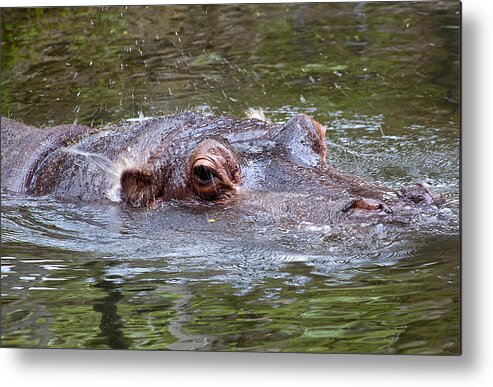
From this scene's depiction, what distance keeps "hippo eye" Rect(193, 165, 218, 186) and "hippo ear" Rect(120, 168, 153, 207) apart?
0.23m

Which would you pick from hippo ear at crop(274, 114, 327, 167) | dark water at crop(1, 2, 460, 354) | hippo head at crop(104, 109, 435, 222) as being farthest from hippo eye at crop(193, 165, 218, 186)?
hippo ear at crop(274, 114, 327, 167)

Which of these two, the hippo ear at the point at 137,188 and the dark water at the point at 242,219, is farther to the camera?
the hippo ear at the point at 137,188

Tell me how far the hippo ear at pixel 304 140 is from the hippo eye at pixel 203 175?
336mm

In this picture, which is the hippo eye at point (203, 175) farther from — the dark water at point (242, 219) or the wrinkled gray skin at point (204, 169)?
the dark water at point (242, 219)

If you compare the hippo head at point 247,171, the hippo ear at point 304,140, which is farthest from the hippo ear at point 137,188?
the hippo ear at point 304,140

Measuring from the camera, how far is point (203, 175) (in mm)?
4199

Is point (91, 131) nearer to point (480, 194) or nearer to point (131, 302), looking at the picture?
point (131, 302)

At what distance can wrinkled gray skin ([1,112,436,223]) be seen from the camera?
4.13 meters

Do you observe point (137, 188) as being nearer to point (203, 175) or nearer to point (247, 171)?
point (203, 175)

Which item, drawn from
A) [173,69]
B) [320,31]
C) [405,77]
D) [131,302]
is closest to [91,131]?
[173,69]

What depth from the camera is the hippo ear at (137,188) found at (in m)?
4.30

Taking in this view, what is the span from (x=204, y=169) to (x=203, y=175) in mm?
26

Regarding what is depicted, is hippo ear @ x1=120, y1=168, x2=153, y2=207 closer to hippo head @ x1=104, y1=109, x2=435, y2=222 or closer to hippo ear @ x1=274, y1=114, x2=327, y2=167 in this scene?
hippo head @ x1=104, y1=109, x2=435, y2=222

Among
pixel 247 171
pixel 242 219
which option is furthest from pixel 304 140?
pixel 242 219
